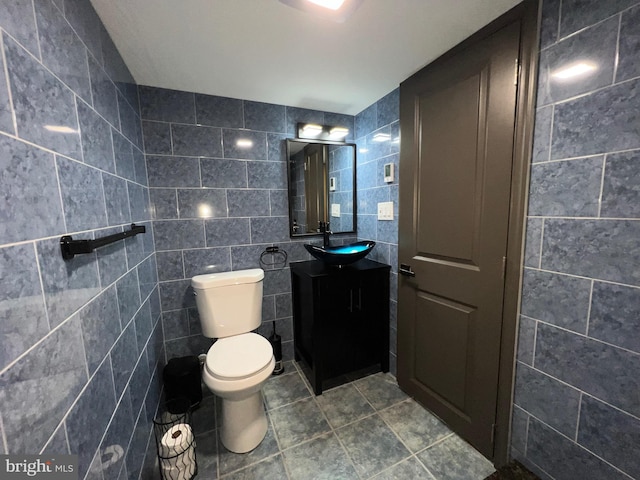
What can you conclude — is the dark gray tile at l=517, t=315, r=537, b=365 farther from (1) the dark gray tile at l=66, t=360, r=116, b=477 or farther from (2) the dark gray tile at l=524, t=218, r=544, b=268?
(1) the dark gray tile at l=66, t=360, r=116, b=477

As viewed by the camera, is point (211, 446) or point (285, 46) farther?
point (211, 446)

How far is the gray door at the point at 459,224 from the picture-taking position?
Result: 47.6 inches

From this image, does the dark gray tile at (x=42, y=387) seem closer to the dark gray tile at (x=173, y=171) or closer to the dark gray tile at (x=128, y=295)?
the dark gray tile at (x=128, y=295)

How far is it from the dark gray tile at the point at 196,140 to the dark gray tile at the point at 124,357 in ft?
4.06

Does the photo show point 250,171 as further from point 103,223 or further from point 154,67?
point 103,223

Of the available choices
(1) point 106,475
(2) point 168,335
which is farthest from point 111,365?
(2) point 168,335

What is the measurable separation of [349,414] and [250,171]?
190cm

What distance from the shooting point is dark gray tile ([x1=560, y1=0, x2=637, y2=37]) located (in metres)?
0.85

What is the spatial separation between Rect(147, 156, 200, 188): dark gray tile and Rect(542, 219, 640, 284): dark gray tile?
2.10 m

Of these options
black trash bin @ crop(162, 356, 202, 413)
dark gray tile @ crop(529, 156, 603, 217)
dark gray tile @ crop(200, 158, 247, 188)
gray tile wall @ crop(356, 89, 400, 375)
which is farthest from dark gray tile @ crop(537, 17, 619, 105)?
black trash bin @ crop(162, 356, 202, 413)

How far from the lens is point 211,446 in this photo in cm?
149

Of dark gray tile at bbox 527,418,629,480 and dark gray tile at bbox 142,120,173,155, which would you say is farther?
dark gray tile at bbox 142,120,173,155

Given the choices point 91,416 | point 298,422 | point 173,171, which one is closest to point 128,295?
point 91,416

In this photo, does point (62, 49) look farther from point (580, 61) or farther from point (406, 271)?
point (406, 271)
